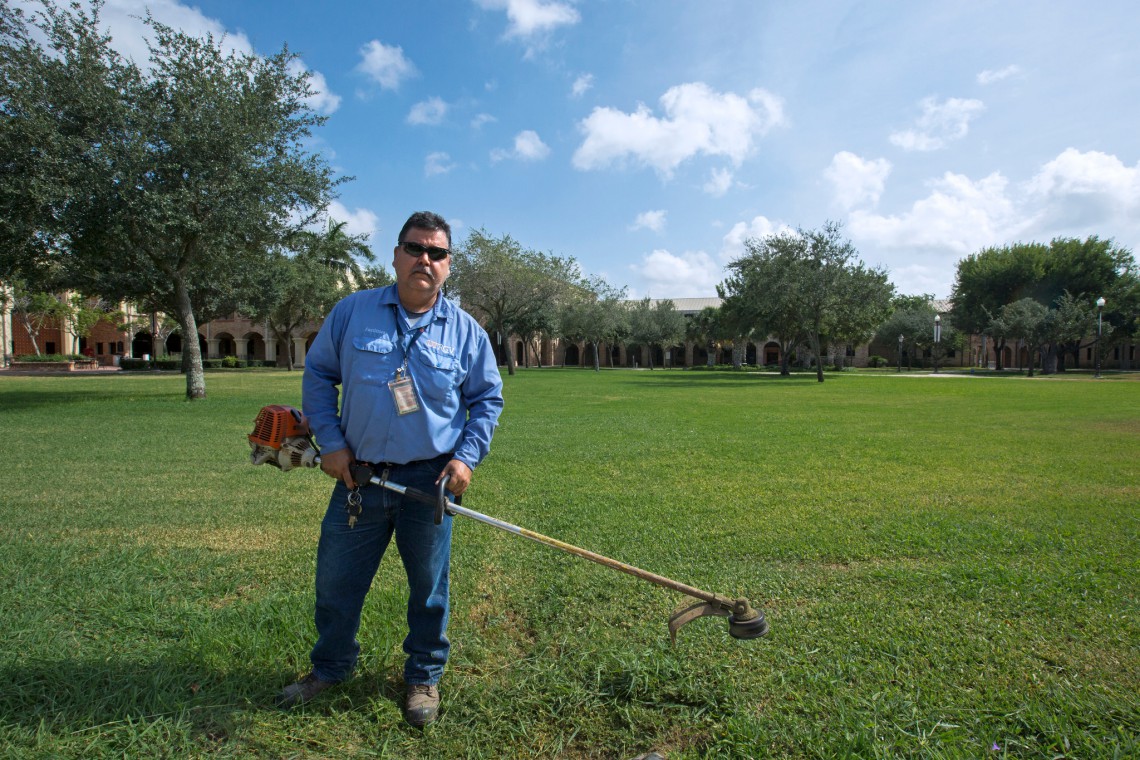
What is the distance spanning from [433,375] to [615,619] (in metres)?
1.86

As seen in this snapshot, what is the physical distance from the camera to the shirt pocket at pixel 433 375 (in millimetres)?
2533

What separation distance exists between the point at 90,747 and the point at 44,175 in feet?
53.2

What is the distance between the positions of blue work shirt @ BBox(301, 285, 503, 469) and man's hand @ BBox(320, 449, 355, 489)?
1.1 inches

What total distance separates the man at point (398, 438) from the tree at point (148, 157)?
14.9 meters

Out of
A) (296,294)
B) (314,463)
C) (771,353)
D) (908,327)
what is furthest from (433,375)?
(771,353)

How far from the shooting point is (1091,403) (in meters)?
18.2

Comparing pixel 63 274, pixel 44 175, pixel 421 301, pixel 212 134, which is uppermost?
pixel 212 134

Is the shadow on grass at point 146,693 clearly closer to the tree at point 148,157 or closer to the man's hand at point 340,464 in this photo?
the man's hand at point 340,464

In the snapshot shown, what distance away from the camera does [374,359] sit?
8.21 ft

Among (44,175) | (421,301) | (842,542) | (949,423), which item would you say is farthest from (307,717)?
(44,175)

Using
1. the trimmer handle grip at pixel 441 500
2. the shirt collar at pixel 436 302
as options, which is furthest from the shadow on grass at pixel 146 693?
the shirt collar at pixel 436 302

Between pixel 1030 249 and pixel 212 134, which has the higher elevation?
pixel 1030 249

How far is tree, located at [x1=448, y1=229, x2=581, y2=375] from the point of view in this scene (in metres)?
34.1

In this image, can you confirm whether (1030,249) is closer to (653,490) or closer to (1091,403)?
(1091,403)
